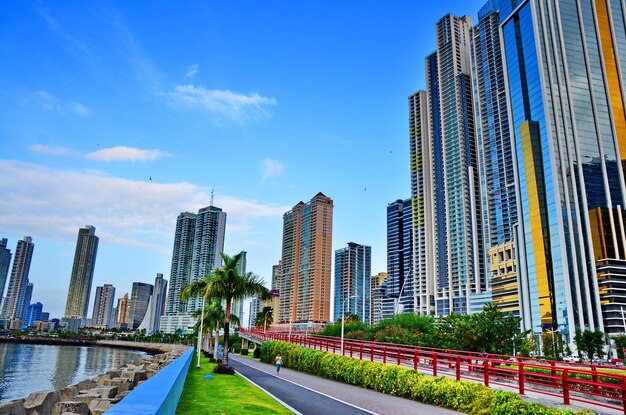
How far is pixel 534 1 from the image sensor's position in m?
147

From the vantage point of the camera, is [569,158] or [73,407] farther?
[569,158]

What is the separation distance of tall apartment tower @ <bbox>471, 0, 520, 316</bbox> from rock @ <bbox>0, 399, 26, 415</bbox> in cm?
16868

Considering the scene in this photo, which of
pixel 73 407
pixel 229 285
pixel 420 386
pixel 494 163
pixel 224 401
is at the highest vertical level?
pixel 494 163

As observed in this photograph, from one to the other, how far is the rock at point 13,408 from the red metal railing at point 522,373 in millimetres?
14592

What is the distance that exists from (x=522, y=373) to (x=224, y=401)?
1040cm

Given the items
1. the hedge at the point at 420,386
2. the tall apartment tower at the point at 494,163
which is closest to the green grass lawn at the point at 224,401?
the hedge at the point at 420,386

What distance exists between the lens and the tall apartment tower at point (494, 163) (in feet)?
560

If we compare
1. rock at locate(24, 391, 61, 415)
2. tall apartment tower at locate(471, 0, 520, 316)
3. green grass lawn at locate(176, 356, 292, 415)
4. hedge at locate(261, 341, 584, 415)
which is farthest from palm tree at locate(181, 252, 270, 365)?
tall apartment tower at locate(471, 0, 520, 316)

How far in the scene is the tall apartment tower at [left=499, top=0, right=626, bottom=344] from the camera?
127 meters

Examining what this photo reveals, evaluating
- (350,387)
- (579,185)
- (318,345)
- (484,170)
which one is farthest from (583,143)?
(350,387)

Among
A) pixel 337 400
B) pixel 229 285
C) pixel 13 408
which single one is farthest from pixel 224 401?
pixel 229 285

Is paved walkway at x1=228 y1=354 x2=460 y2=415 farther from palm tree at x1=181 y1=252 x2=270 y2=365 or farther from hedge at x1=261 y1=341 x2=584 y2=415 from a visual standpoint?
palm tree at x1=181 y1=252 x2=270 y2=365

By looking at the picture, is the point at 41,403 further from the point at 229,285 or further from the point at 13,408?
the point at 229,285

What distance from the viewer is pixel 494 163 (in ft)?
609
